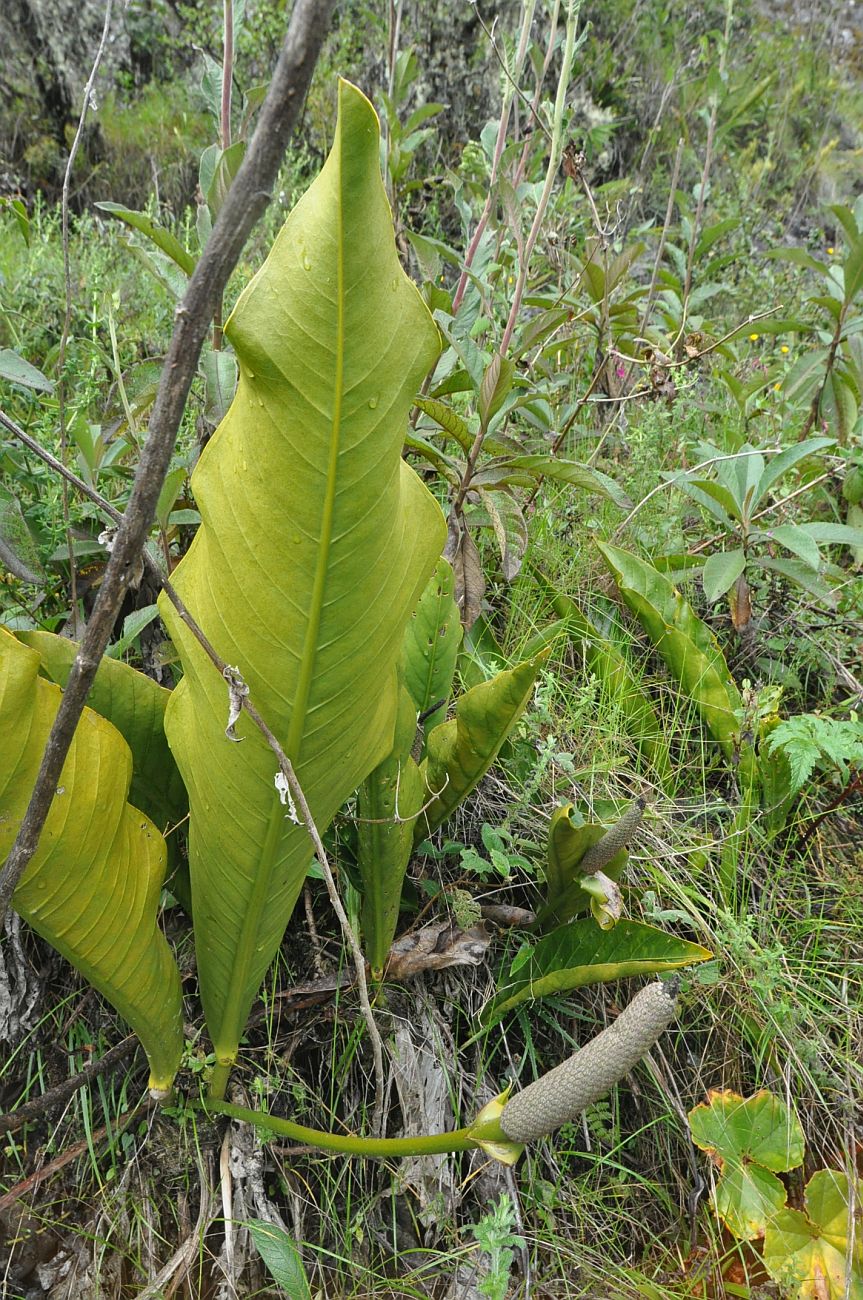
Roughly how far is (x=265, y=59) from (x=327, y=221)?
4921 mm

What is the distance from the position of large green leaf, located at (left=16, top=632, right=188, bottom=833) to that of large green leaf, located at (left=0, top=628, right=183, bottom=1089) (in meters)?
0.12

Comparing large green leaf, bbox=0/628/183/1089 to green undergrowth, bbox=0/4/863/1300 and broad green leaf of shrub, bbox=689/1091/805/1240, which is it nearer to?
green undergrowth, bbox=0/4/863/1300

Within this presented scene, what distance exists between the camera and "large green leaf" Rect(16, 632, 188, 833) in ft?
3.54

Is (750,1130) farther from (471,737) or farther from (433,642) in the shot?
(433,642)

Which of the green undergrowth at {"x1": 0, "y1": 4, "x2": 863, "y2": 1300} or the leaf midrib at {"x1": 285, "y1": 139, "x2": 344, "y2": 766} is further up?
the leaf midrib at {"x1": 285, "y1": 139, "x2": 344, "y2": 766}

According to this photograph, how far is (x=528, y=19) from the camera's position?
1566 mm

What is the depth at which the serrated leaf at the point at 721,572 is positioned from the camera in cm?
178

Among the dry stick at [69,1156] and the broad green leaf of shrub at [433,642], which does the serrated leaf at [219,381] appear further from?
the dry stick at [69,1156]

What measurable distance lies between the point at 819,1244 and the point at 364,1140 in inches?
29.0

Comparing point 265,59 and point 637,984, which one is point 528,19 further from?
point 265,59

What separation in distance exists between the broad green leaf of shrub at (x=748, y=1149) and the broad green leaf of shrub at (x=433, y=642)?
28.8 inches

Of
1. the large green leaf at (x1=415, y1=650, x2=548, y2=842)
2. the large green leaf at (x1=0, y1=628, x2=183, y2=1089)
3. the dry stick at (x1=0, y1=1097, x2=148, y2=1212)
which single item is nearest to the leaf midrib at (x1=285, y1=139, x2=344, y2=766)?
the large green leaf at (x1=0, y1=628, x2=183, y2=1089)

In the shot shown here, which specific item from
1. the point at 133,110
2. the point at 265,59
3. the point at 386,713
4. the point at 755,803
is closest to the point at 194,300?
the point at 386,713

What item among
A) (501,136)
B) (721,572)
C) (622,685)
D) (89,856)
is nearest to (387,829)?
(89,856)
